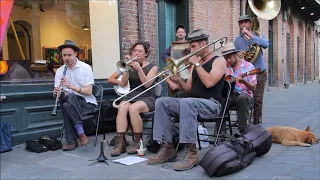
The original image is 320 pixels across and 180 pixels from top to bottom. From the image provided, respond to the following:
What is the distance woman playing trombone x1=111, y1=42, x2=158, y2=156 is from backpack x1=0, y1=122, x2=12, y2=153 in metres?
1.52

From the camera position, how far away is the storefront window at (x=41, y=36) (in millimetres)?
5336

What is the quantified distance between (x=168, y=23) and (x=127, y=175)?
5.26 meters

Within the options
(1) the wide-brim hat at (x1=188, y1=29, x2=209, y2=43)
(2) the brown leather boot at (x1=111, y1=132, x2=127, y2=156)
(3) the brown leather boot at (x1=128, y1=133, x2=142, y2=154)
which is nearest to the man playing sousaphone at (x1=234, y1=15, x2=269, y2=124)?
(1) the wide-brim hat at (x1=188, y1=29, x2=209, y2=43)

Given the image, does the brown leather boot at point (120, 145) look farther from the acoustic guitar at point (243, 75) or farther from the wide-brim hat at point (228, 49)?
the wide-brim hat at point (228, 49)

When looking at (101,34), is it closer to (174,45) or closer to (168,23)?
(174,45)

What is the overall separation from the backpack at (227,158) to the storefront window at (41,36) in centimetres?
331

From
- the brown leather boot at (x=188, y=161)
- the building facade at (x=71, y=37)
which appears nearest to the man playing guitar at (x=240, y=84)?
the brown leather boot at (x=188, y=161)

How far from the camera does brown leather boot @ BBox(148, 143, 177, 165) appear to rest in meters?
3.66

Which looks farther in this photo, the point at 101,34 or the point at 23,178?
the point at 101,34

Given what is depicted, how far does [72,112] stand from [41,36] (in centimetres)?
260

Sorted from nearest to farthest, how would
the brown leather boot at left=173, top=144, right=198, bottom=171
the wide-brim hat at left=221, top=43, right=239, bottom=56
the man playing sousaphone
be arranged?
1. the brown leather boot at left=173, top=144, right=198, bottom=171
2. the wide-brim hat at left=221, top=43, right=239, bottom=56
3. the man playing sousaphone

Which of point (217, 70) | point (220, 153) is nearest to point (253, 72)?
point (217, 70)

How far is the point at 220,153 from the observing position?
3.19 metres

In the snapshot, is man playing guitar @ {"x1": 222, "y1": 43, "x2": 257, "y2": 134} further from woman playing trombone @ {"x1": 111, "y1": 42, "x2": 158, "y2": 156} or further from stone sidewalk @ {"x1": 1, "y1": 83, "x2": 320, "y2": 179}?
woman playing trombone @ {"x1": 111, "y1": 42, "x2": 158, "y2": 156}
